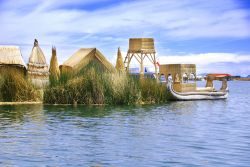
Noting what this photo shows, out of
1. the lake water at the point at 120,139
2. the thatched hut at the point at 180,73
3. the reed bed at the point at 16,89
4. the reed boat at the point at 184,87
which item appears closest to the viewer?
the lake water at the point at 120,139

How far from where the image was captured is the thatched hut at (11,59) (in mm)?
28188

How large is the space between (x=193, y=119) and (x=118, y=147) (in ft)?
25.4

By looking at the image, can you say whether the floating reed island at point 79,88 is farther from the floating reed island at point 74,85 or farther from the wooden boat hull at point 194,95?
the wooden boat hull at point 194,95

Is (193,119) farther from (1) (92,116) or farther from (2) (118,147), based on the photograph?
(2) (118,147)

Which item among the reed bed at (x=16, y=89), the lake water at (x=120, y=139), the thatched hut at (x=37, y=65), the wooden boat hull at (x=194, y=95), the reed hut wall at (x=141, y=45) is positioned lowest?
the lake water at (x=120, y=139)

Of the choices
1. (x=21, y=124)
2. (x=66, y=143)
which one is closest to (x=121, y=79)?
(x=21, y=124)

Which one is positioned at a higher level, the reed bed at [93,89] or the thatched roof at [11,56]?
the thatched roof at [11,56]

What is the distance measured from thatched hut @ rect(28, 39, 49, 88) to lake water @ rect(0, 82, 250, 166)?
859cm

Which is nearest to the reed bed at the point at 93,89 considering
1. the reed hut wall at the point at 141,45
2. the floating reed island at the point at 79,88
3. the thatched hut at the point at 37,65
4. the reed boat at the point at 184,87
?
the floating reed island at the point at 79,88

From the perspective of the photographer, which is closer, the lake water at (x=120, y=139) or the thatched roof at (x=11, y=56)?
the lake water at (x=120, y=139)

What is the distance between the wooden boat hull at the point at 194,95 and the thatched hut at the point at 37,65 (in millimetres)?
7460

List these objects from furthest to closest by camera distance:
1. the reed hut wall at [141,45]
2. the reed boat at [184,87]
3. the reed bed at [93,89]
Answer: the reed hut wall at [141,45] < the reed boat at [184,87] < the reed bed at [93,89]

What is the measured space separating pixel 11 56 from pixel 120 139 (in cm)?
1758

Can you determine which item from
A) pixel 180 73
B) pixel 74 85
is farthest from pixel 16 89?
pixel 180 73
